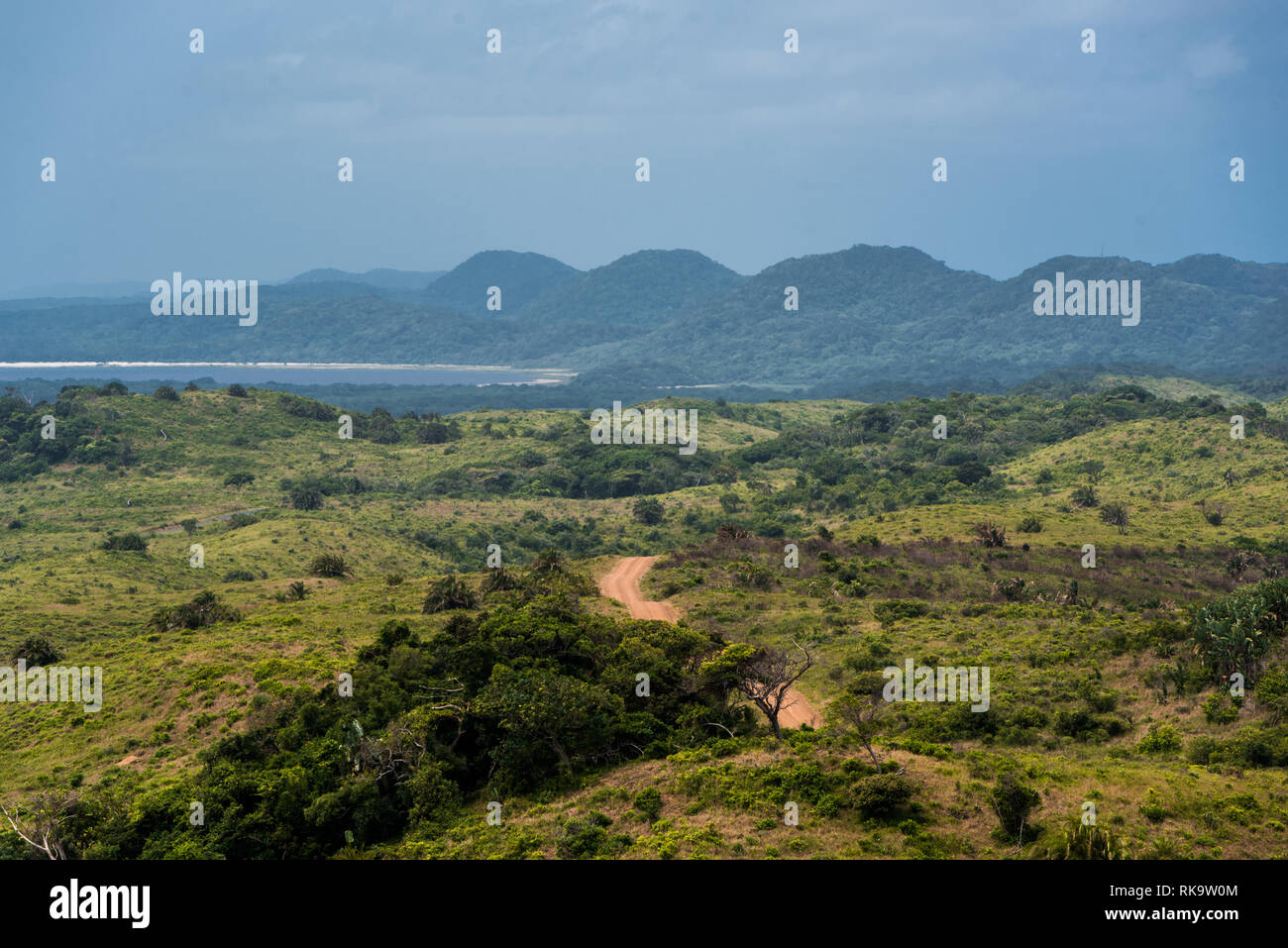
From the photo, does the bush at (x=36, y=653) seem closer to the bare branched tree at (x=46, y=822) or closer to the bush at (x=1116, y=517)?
the bare branched tree at (x=46, y=822)

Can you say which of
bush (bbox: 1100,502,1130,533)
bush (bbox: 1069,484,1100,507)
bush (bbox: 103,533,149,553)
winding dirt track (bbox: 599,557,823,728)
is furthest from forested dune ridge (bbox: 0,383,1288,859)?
bush (bbox: 1069,484,1100,507)

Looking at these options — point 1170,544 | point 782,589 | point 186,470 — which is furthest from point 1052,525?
point 186,470

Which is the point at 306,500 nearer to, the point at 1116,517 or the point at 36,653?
the point at 36,653

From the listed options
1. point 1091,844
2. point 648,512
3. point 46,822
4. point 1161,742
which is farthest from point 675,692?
point 648,512

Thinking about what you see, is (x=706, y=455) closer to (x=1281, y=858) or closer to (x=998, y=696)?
(x=998, y=696)

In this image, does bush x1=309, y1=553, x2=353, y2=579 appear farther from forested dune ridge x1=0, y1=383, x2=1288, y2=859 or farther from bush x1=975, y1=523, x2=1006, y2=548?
bush x1=975, y1=523, x2=1006, y2=548

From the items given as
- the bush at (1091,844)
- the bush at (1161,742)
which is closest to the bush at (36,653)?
the bush at (1091,844)

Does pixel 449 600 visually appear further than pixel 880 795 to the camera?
Yes
